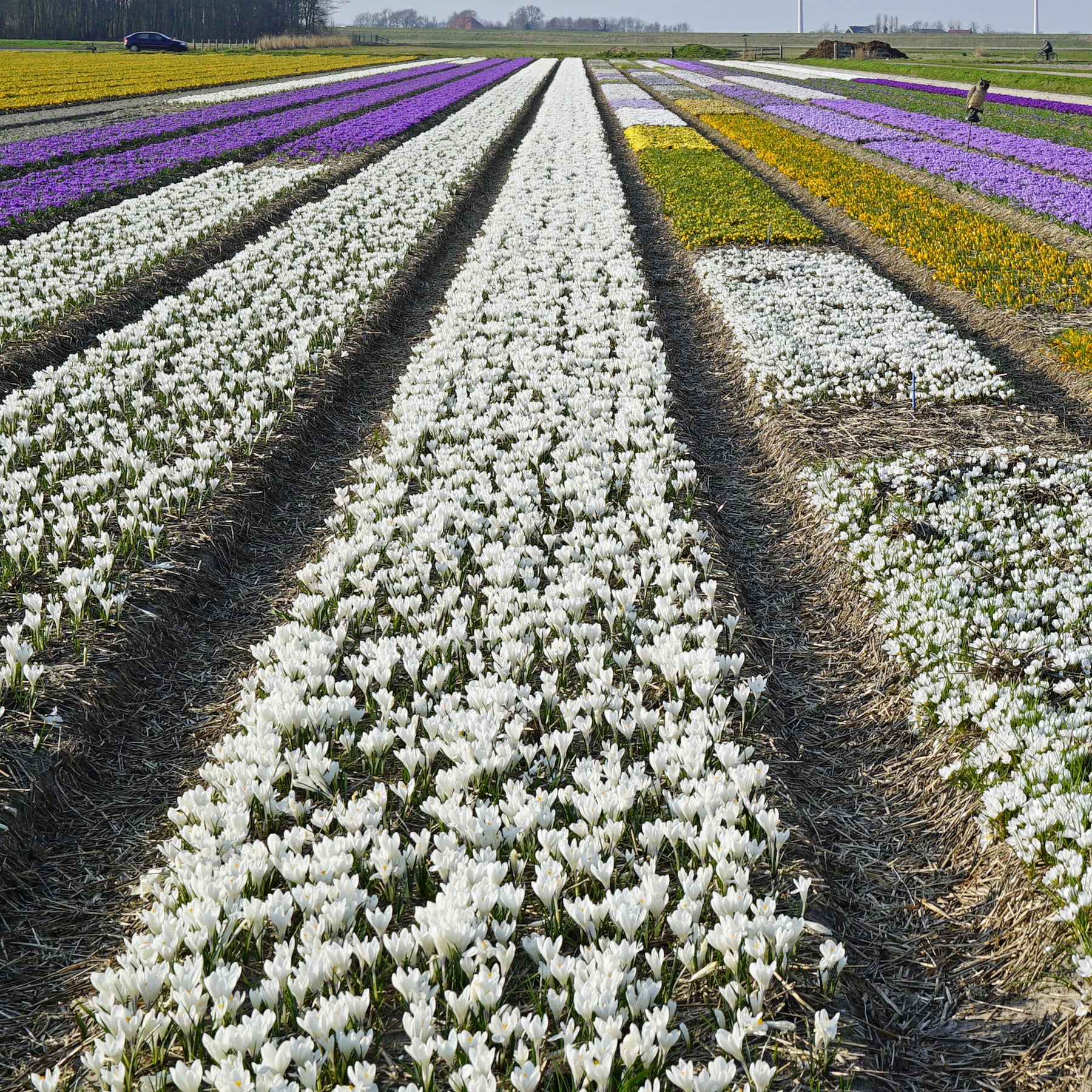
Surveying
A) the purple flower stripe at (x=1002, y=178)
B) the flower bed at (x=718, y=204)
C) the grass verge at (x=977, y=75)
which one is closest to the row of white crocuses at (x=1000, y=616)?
the flower bed at (x=718, y=204)

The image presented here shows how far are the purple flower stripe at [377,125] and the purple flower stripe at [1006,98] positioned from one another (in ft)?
83.8

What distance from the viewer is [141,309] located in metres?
14.7

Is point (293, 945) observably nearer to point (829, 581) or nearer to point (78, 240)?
point (829, 581)

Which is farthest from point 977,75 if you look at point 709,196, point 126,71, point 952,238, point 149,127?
point 126,71

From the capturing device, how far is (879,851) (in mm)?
5051

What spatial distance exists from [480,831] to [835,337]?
10.3m

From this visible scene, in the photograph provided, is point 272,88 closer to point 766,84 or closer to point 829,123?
point 766,84

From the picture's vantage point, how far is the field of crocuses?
3.73 meters

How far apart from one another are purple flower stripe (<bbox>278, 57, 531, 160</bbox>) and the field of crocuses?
621 inches

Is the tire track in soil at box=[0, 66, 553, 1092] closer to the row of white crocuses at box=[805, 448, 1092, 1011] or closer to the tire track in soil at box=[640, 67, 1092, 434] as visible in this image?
the row of white crocuses at box=[805, 448, 1092, 1011]

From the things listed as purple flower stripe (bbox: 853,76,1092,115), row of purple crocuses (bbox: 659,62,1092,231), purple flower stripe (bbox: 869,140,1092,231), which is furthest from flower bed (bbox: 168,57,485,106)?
purple flower stripe (bbox: 853,76,1092,115)

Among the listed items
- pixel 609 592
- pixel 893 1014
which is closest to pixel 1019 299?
pixel 609 592

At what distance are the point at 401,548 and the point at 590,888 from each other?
3.68 m

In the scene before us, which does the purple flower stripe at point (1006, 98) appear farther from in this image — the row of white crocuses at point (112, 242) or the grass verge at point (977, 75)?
the row of white crocuses at point (112, 242)
